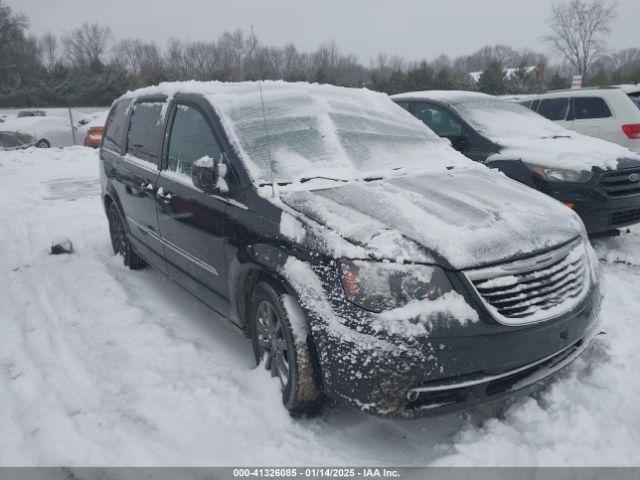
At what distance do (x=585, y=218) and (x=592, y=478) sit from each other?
3.41m

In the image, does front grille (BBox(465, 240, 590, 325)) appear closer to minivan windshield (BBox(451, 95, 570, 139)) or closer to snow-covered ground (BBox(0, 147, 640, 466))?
snow-covered ground (BBox(0, 147, 640, 466))

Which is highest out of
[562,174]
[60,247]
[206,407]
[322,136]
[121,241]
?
[322,136]

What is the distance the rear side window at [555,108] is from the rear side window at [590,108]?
192mm

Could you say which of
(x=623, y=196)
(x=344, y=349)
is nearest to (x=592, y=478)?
(x=344, y=349)

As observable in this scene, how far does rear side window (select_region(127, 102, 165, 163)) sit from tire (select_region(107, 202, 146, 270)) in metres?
0.98

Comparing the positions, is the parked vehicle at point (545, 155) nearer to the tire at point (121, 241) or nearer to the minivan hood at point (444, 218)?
the minivan hood at point (444, 218)

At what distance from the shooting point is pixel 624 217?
5.26 metres

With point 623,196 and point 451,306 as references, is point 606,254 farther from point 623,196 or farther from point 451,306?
point 451,306

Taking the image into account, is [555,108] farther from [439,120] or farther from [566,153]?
[566,153]

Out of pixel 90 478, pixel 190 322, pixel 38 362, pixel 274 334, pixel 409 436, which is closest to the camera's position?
pixel 90 478

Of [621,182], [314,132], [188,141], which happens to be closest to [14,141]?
[188,141]

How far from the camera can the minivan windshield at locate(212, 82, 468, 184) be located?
3205 mm

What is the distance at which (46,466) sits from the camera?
258 cm

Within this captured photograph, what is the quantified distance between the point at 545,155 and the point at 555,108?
14.6 feet
